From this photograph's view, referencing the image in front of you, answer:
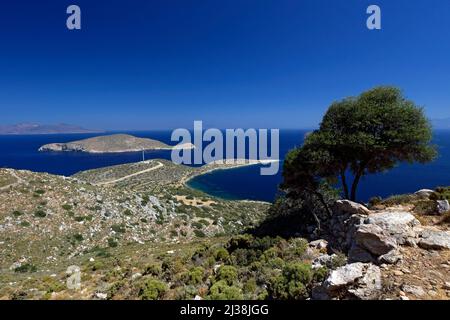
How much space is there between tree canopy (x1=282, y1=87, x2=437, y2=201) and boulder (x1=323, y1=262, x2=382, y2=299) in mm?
10245

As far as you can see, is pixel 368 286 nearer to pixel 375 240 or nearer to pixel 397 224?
pixel 375 240

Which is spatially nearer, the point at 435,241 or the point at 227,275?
the point at 435,241

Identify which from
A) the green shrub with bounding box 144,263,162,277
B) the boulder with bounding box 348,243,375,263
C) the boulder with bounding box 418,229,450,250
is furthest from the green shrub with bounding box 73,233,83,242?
the boulder with bounding box 418,229,450,250

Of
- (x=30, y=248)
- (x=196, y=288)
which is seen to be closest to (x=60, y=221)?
(x=30, y=248)

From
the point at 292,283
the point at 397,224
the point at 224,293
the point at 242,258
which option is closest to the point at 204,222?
the point at 242,258

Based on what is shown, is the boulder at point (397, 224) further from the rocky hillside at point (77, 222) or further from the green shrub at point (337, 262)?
the rocky hillside at point (77, 222)

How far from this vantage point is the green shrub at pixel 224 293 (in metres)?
9.19

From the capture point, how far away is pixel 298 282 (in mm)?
9031

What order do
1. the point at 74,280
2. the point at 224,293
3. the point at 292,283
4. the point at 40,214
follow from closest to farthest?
the point at 292,283 → the point at 224,293 → the point at 74,280 → the point at 40,214

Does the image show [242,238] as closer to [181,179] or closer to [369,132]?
[369,132]

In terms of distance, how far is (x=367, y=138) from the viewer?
16078 mm

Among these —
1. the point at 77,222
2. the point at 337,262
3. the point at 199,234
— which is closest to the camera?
the point at 337,262

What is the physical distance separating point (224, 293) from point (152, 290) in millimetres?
3183

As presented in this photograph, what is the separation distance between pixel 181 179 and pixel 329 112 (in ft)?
348
